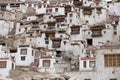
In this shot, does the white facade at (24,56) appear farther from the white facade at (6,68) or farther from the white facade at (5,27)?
the white facade at (5,27)

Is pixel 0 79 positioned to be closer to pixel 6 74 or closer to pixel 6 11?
pixel 6 74

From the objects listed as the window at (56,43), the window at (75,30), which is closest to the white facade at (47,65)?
the window at (56,43)

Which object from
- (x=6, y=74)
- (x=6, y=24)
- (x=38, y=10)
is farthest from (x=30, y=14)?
(x=6, y=74)

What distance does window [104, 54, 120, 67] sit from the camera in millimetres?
37406

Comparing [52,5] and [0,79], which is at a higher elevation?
[52,5]

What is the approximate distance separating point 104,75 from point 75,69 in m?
10.2

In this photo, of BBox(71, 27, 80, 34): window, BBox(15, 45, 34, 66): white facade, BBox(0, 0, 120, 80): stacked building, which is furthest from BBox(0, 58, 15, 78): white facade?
BBox(71, 27, 80, 34): window

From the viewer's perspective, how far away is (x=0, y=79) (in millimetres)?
45781

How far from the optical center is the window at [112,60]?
123 ft

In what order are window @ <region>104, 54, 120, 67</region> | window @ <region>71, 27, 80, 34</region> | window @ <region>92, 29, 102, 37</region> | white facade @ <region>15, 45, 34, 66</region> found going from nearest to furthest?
1. window @ <region>104, 54, 120, 67</region>
2. white facade @ <region>15, 45, 34, 66</region>
3. window @ <region>92, 29, 102, 37</region>
4. window @ <region>71, 27, 80, 34</region>

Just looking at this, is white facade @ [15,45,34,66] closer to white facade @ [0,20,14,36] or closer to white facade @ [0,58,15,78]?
white facade @ [0,58,15,78]

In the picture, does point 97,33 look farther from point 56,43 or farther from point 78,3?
point 78,3

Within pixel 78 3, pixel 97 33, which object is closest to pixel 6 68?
pixel 97 33

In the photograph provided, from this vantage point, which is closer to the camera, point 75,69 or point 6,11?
point 75,69
